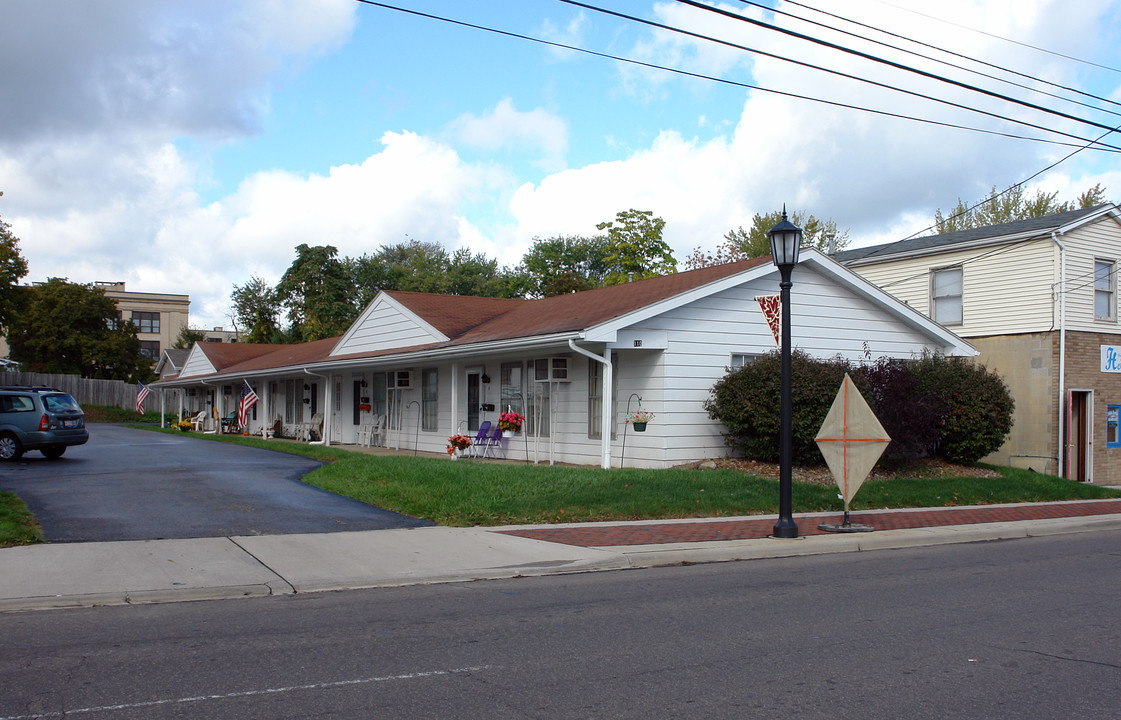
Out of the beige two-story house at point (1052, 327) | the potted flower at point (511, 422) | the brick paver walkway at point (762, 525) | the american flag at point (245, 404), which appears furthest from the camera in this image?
the american flag at point (245, 404)

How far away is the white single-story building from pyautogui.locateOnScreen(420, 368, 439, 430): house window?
44mm

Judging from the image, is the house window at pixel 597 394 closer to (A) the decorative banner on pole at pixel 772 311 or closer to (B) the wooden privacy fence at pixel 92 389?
(A) the decorative banner on pole at pixel 772 311

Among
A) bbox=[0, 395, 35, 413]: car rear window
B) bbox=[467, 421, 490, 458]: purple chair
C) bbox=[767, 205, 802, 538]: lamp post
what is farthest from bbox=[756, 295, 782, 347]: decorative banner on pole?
bbox=[0, 395, 35, 413]: car rear window

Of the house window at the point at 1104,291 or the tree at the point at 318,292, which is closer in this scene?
the house window at the point at 1104,291

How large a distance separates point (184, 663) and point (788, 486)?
7.73 metres

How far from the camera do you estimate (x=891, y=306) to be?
20.5 metres

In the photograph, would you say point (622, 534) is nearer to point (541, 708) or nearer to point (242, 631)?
point (242, 631)

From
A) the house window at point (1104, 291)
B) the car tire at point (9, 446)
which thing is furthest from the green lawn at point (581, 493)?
the car tire at point (9, 446)

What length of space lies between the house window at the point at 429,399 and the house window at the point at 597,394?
6.34 metres

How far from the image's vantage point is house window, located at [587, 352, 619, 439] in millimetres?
18578

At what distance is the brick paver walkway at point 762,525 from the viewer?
11.1m

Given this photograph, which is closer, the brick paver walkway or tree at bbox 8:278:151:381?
the brick paver walkway

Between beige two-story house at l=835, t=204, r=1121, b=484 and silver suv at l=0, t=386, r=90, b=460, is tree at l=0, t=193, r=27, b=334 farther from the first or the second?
beige two-story house at l=835, t=204, r=1121, b=484

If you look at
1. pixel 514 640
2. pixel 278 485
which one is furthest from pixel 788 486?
pixel 278 485
